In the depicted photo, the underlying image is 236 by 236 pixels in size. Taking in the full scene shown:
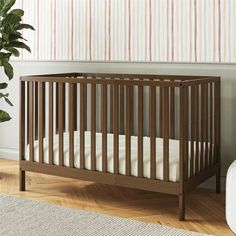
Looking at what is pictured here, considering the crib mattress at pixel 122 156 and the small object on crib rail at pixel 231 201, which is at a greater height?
the crib mattress at pixel 122 156

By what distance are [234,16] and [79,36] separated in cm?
A: 112

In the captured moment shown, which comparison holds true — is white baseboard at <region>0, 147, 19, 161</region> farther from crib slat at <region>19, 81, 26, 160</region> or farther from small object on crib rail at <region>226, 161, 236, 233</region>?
small object on crib rail at <region>226, 161, 236, 233</region>

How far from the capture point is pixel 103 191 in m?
3.09

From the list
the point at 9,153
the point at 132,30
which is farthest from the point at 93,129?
the point at 9,153

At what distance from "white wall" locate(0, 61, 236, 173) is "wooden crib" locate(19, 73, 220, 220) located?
Result: 0.09 metres

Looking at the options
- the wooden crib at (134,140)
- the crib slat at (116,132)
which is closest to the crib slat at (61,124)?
the wooden crib at (134,140)

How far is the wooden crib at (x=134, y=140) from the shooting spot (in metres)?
2.59

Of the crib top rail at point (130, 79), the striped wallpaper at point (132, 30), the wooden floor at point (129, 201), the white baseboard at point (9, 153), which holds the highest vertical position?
the striped wallpaper at point (132, 30)

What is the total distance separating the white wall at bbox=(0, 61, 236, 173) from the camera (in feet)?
9.98

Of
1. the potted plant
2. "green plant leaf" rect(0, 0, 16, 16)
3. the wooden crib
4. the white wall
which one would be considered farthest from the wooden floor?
"green plant leaf" rect(0, 0, 16, 16)

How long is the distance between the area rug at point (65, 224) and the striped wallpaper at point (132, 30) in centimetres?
115

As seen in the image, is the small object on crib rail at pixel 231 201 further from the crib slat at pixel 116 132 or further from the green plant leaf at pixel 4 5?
the green plant leaf at pixel 4 5

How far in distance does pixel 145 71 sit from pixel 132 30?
0.28 metres

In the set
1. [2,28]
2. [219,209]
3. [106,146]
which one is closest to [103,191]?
[106,146]
